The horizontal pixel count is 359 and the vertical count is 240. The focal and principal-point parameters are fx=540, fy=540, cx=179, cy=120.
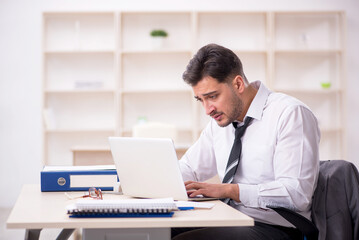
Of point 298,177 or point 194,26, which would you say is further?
point 194,26

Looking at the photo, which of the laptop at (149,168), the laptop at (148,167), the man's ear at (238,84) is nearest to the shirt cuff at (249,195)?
the laptop at (149,168)

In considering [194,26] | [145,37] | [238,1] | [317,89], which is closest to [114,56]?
[145,37]

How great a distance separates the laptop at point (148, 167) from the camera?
1715mm

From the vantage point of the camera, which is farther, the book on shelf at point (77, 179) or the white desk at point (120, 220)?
the book on shelf at point (77, 179)

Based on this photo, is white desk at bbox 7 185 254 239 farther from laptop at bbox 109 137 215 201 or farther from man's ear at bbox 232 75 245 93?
man's ear at bbox 232 75 245 93

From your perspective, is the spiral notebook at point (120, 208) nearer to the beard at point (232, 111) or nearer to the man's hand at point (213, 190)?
the man's hand at point (213, 190)

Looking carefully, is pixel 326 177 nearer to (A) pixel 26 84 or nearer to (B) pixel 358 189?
(B) pixel 358 189

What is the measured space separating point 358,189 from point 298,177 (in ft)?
0.67

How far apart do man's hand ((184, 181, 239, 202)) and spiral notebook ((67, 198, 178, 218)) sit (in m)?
0.37

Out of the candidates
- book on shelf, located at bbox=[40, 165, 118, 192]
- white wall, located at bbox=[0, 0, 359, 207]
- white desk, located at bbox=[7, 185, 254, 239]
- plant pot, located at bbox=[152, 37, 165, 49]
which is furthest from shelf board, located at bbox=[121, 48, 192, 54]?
white desk, located at bbox=[7, 185, 254, 239]

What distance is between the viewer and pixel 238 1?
602 cm

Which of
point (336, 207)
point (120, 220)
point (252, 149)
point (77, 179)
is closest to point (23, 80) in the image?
point (77, 179)

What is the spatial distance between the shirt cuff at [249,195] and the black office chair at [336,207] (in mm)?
82

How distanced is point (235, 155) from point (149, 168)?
45 cm
